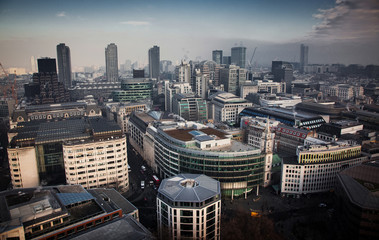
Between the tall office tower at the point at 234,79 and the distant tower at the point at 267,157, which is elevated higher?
the tall office tower at the point at 234,79

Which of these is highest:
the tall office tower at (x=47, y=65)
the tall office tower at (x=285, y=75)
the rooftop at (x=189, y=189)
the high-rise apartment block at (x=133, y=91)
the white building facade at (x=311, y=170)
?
the tall office tower at (x=47, y=65)

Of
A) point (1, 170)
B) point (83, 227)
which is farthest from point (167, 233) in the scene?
point (1, 170)

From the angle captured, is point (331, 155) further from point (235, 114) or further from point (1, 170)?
point (1, 170)

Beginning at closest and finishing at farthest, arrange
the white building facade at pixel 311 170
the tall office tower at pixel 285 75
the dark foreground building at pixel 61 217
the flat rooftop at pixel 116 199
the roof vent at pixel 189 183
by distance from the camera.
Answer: the dark foreground building at pixel 61 217 → the flat rooftop at pixel 116 199 → the roof vent at pixel 189 183 → the white building facade at pixel 311 170 → the tall office tower at pixel 285 75

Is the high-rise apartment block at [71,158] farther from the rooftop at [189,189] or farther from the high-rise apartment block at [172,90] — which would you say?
the high-rise apartment block at [172,90]

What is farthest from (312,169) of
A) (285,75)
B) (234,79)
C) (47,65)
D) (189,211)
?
(285,75)

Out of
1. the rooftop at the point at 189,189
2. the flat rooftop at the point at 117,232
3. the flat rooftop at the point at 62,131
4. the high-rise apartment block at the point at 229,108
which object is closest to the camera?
the flat rooftop at the point at 117,232

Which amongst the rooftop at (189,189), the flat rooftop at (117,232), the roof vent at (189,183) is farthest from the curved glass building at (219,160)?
the flat rooftop at (117,232)

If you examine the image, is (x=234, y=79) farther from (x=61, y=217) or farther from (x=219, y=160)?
(x=61, y=217)
